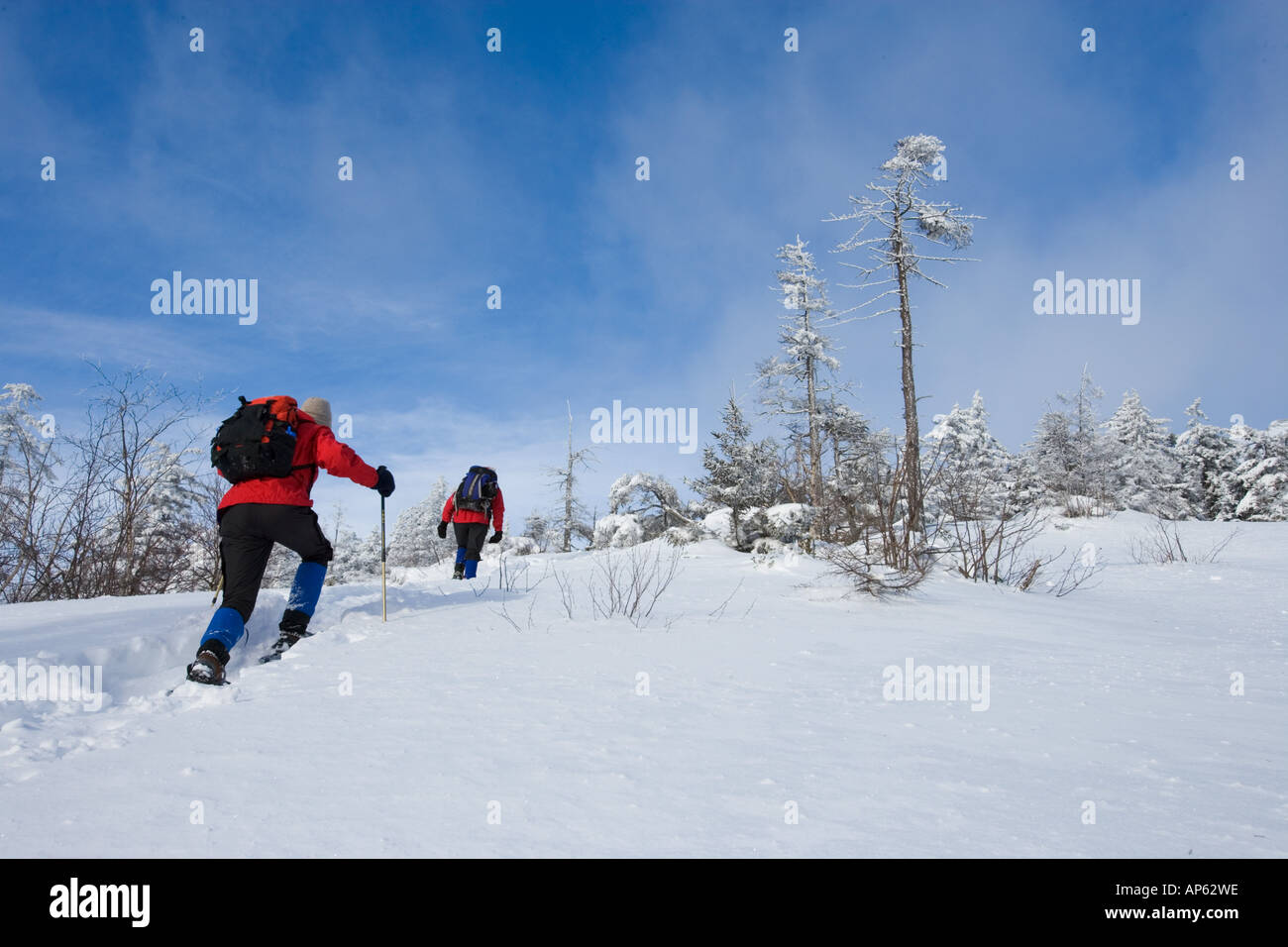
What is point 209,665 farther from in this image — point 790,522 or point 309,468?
point 790,522

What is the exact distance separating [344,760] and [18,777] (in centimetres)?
96

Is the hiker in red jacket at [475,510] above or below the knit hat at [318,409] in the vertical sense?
below

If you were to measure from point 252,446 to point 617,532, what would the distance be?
12.7m

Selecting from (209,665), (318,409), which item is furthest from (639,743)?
(318,409)

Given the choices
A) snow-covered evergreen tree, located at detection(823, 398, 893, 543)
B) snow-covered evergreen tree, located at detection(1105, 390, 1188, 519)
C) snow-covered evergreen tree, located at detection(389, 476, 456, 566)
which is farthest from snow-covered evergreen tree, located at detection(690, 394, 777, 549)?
snow-covered evergreen tree, located at detection(1105, 390, 1188, 519)

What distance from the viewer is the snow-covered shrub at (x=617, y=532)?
1616cm

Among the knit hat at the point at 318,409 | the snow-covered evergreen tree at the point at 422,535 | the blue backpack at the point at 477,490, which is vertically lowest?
the snow-covered evergreen tree at the point at 422,535

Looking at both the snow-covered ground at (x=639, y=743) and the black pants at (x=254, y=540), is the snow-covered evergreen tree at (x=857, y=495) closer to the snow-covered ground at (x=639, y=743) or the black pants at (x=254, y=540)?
the snow-covered ground at (x=639, y=743)

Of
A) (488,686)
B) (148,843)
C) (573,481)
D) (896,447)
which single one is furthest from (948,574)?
(573,481)

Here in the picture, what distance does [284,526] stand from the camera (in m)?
4.04

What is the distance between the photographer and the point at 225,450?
392cm

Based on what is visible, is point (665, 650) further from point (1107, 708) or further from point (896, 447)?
point (896, 447)

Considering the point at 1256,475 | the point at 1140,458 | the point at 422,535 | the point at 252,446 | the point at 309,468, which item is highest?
the point at 1140,458

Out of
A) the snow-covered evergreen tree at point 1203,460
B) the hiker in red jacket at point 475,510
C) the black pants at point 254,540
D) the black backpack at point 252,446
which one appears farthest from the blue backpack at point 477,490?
the snow-covered evergreen tree at point 1203,460
